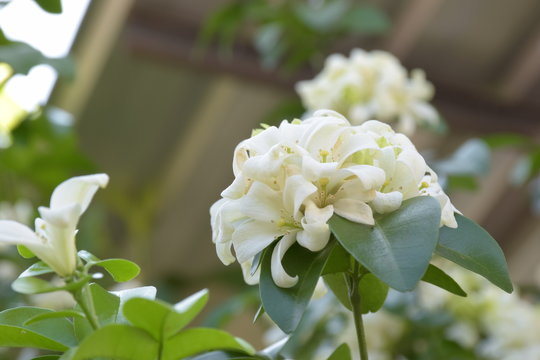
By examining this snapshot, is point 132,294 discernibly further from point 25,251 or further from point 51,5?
point 51,5

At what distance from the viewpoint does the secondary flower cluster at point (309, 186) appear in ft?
1.70

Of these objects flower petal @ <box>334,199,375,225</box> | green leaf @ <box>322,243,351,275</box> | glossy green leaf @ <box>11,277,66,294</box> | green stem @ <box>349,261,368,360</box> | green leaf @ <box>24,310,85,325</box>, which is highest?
flower petal @ <box>334,199,375,225</box>

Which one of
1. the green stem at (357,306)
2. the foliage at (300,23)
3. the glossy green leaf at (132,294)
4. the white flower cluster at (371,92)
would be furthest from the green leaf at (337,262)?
the foliage at (300,23)

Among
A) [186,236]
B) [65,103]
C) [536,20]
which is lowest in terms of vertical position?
[186,236]

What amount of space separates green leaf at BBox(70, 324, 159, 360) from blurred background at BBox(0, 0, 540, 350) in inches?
41.7

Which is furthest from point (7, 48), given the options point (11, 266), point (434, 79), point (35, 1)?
point (434, 79)

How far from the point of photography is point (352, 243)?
49 centimetres

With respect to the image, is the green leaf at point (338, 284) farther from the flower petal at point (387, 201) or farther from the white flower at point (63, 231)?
the white flower at point (63, 231)

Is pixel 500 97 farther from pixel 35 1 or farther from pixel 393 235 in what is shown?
pixel 393 235

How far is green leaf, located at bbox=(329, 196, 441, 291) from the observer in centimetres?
46

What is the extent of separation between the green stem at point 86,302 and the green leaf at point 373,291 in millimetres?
199

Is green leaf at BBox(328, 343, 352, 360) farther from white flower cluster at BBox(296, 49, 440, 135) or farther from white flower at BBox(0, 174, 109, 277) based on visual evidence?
white flower cluster at BBox(296, 49, 440, 135)

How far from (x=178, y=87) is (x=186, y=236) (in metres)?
0.89

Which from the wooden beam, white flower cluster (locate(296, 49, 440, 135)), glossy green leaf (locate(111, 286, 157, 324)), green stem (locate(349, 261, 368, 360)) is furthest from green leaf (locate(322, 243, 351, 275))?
the wooden beam
